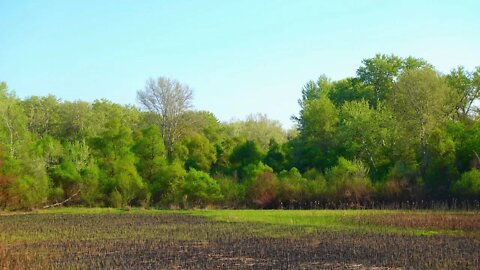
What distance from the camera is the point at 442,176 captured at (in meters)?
45.6

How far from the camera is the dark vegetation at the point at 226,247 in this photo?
18688 millimetres

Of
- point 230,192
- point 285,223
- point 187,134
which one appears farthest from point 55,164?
point 285,223

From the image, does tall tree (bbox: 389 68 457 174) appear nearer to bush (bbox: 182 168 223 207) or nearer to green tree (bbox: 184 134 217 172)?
bush (bbox: 182 168 223 207)

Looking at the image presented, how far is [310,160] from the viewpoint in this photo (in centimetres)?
5803

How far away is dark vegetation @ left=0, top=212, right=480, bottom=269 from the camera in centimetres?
1869

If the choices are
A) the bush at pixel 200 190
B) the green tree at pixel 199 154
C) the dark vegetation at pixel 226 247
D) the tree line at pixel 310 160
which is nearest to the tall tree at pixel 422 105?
the tree line at pixel 310 160

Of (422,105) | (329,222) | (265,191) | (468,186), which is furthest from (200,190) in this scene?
(468,186)

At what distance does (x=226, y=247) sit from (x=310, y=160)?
35760mm

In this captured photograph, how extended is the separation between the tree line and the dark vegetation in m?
14.2

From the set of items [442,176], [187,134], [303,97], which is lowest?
[442,176]

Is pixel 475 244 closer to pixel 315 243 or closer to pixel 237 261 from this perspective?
pixel 315 243

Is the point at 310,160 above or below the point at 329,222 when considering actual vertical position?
above

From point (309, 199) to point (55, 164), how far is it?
2449cm

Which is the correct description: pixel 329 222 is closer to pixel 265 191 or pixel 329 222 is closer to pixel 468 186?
pixel 468 186
